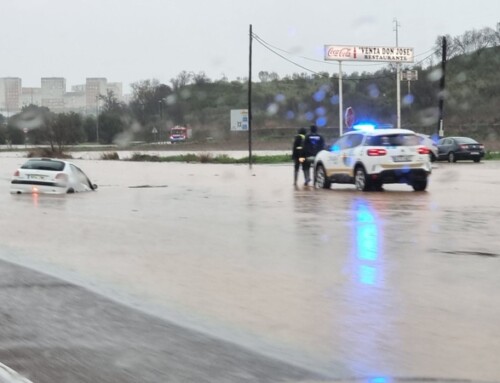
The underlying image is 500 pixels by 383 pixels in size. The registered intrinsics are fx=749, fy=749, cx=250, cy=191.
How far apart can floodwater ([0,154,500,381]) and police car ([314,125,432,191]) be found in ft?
5.63

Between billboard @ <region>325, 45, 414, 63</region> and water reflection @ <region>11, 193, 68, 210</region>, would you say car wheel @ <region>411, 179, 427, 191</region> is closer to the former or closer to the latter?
water reflection @ <region>11, 193, 68, 210</region>

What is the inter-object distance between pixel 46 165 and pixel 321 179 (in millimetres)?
8399

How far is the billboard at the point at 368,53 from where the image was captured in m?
54.6

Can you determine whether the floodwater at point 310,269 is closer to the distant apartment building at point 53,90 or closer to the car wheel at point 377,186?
the car wheel at point 377,186

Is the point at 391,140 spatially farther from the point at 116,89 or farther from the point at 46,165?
the point at 116,89

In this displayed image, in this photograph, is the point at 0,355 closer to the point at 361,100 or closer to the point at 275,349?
the point at 275,349

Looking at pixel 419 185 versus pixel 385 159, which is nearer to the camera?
pixel 385 159

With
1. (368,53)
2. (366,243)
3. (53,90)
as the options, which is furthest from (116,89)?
(366,243)

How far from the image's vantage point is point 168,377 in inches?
195

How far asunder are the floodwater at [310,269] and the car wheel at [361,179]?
1.96 metres

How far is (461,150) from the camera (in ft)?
133

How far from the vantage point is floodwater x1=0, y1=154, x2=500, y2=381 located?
5762mm

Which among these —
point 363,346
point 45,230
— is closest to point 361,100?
point 45,230

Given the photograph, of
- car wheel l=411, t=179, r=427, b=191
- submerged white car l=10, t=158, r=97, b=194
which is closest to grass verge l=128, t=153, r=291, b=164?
submerged white car l=10, t=158, r=97, b=194
